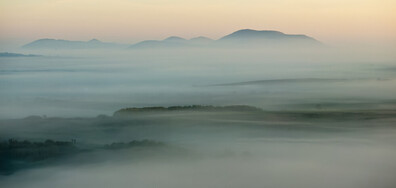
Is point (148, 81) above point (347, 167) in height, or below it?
above

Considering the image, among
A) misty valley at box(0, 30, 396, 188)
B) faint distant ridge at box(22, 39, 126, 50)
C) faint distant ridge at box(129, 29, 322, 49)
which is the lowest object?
misty valley at box(0, 30, 396, 188)

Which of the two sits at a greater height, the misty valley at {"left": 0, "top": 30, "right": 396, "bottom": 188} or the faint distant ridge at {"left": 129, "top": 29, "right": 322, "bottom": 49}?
the faint distant ridge at {"left": 129, "top": 29, "right": 322, "bottom": 49}

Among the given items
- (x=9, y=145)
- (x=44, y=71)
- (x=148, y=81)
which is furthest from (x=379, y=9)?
(x=9, y=145)

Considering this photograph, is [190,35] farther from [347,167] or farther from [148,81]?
[347,167]

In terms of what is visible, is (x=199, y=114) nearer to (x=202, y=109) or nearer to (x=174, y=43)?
(x=202, y=109)

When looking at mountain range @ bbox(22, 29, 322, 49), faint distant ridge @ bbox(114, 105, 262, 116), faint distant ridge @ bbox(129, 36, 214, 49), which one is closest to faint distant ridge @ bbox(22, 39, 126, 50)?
mountain range @ bbox(22, 29, 322, 49)

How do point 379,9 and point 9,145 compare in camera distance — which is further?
point 379,9

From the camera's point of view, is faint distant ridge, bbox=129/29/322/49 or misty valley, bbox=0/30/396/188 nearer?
misty valley, bbox=0/30/396/188

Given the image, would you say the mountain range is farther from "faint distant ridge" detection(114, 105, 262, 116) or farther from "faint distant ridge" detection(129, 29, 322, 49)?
"faint distant ridge" detection(114, 105, 262, 116)

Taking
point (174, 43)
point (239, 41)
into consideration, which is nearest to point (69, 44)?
point (174, 43)

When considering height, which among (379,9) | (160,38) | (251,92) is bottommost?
(251,92)
